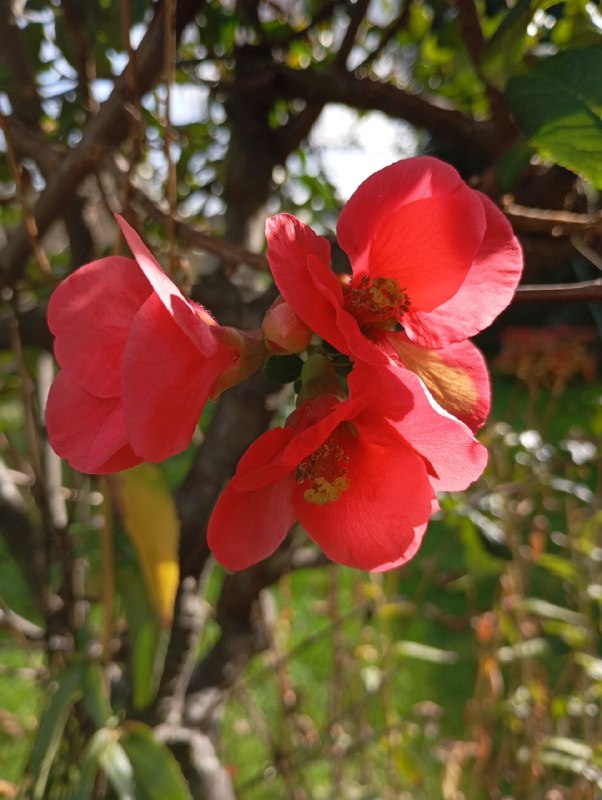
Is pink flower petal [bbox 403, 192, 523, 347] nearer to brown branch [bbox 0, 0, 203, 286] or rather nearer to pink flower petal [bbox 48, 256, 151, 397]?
pink flower petal [bbox 48, 256, 151, 397]

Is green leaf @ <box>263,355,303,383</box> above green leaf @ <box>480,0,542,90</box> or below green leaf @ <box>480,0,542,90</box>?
below

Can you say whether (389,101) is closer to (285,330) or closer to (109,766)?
(285,330)

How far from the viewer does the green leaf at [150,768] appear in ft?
1.85

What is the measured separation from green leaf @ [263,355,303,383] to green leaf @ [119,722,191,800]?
0.40 metres

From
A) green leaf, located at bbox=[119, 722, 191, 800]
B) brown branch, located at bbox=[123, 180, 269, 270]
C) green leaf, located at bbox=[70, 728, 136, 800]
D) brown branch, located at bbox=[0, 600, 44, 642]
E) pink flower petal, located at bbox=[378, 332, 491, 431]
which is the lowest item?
brown branch, located at bbox=[0, 600, 44, 642]

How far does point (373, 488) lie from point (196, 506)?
473 mm

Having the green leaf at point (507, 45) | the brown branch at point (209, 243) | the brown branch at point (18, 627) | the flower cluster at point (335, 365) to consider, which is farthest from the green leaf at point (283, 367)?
the brown branch at point (18, 627)

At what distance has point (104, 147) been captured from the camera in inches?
20.9

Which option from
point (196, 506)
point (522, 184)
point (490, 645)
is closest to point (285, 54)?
point (522, 184)

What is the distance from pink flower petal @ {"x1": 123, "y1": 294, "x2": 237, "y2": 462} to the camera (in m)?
0.25

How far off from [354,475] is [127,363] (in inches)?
4.9

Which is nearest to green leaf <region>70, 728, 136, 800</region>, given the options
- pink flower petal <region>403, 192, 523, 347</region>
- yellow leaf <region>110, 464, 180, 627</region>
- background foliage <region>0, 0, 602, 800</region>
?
background foliage <region>0, 0, 602, 800</region>

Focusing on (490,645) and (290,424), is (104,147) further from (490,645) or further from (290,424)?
(490,645)

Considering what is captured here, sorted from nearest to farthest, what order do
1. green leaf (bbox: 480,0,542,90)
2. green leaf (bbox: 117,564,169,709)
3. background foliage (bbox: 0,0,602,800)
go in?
1. green leaf (bbox: 480,0,542,90)
2. background foliage (bbox: 0,0,602,800)
3. green leaf (bbox: 117,564,169,709)
